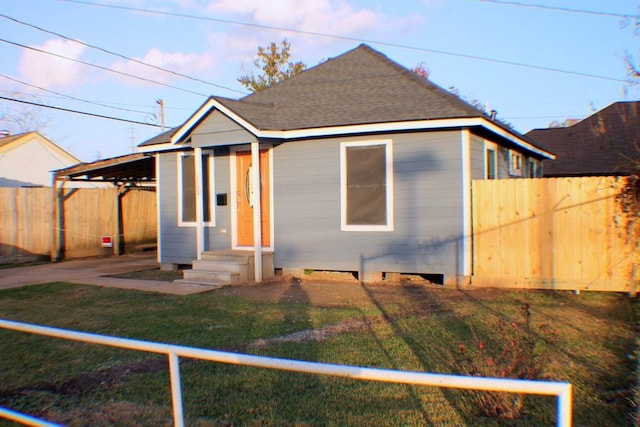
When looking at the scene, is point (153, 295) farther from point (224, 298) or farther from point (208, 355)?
point (208, 355)

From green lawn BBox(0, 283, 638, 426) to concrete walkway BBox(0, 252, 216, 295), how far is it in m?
0.90

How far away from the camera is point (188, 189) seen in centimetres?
1321

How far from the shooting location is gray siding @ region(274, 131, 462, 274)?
10.3 metres

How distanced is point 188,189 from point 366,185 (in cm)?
469

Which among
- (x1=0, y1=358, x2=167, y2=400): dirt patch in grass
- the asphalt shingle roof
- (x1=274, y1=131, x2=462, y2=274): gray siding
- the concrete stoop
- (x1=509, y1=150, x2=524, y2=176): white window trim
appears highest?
the asphalt shingle roof

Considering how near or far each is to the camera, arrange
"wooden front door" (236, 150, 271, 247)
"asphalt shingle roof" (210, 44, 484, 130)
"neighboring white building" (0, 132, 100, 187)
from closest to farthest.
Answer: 1. "asphalt shingle roof" (210, 44, 484, 130)
2. "wooden front door" (236, 150, 271, 247)
3. "neighboring white building" (0, 132, 100, 187)

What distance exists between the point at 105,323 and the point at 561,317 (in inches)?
249

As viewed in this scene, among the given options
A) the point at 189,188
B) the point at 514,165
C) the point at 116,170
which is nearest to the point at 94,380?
the point at 189,188

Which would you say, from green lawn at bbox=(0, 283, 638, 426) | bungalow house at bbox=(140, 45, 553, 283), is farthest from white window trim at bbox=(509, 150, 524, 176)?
green lawn at bbox=(0, 283, 638, 426)

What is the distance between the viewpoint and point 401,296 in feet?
31.0

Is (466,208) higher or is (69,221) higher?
(466,208)

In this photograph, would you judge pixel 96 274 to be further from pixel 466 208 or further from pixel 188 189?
pixel 466 208

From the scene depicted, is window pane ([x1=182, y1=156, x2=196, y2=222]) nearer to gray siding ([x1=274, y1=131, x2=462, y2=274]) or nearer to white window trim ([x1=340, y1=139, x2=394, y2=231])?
gray siding ([x1=274, y1=131, x2=462, y2=274])

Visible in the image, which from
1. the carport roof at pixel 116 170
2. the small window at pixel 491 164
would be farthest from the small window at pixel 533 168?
the carport roof at pixel 116 170
